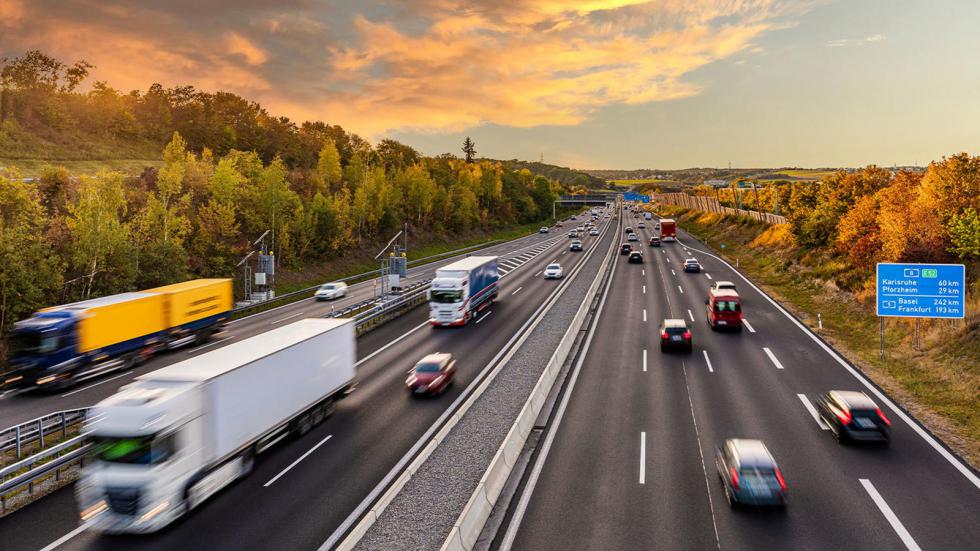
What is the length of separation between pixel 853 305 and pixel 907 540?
31.2 m

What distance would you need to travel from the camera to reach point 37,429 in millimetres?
19531

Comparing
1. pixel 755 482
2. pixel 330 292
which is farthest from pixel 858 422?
pixel 330 292

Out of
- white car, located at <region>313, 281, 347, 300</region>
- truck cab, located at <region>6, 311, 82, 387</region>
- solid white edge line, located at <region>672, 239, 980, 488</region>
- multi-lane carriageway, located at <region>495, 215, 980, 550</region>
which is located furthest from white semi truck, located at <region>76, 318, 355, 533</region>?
white car, located at <region>313, 281, 347, 300</region>

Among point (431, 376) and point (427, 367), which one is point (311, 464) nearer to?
point (431, 376)

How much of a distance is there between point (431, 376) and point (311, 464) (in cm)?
721

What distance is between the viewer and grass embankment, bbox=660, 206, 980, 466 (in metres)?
21.1

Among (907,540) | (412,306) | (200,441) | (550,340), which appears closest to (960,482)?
(907,540)

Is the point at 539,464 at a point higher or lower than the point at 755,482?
lower

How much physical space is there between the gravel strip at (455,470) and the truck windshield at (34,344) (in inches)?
816

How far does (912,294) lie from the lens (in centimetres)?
2831

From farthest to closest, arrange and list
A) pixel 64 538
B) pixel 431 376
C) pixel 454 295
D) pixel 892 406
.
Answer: pixel 454 295
pixel 431 376
pixel 892 406
pixel 64 538

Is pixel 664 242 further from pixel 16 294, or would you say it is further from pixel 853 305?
pixel 16 294

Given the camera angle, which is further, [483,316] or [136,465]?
[483,316]

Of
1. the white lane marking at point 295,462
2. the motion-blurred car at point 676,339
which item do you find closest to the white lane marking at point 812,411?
the motion-blurred car at point 676,339
